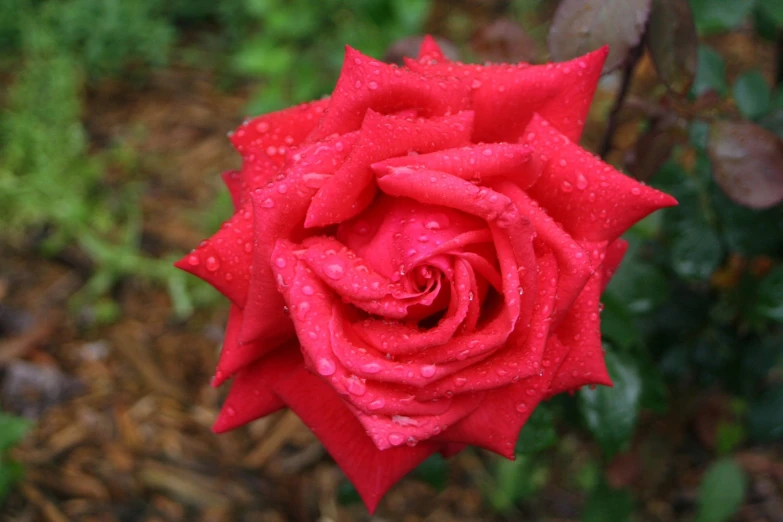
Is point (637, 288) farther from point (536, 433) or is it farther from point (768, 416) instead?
point (768, 416)

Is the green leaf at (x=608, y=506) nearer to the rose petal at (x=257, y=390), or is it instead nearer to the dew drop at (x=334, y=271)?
the rose petal at (x=257, y=390)

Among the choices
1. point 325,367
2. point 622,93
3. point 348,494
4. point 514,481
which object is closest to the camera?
point 325,367

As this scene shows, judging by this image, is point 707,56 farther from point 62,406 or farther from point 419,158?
point 62,406

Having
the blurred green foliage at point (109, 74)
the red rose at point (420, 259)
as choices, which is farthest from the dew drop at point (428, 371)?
the blurred green foliage at point (109, 74)

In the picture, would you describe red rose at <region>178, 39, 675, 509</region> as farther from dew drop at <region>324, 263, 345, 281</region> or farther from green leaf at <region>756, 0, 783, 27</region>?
green leaf at <region>756, 0, 783, 27</region>

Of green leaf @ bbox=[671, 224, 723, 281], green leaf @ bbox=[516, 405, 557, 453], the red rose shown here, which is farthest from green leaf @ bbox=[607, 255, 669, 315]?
the red rose

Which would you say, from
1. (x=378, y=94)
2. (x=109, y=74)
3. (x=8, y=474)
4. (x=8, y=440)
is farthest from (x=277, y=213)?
(x=109, y=74)
